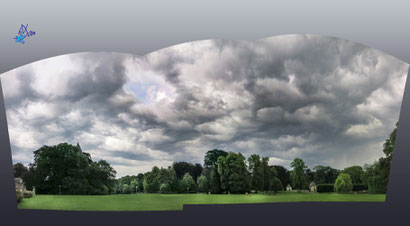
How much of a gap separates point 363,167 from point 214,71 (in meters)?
5.59

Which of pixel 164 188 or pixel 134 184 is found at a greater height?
pixel 134 184

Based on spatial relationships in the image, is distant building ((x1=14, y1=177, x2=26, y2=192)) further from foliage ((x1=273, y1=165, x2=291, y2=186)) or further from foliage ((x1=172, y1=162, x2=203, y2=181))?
foliage ((x1=273, y1=165, x2=291, y2=186))

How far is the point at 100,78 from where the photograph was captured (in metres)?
12.3

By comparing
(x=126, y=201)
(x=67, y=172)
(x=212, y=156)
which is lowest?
(x=126, y=201)

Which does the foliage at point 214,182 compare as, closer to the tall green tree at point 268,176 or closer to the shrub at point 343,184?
the tall green tree at point 268,176

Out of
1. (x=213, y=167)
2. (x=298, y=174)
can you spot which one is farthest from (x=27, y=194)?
(x=298, y=174)

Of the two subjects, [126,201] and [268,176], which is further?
[268,176]

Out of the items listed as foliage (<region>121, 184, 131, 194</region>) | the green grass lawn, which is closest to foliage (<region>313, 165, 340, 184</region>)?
Answer: the green grass lawn

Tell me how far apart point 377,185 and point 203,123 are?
234 inches

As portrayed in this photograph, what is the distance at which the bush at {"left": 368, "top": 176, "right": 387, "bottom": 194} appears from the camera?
45.2ft

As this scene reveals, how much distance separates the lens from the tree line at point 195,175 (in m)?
12.7

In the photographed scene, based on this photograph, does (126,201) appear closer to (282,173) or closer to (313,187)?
(282,173)

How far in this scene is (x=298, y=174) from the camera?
44.7 ft

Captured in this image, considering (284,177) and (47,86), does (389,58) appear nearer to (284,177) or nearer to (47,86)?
(284,177)
